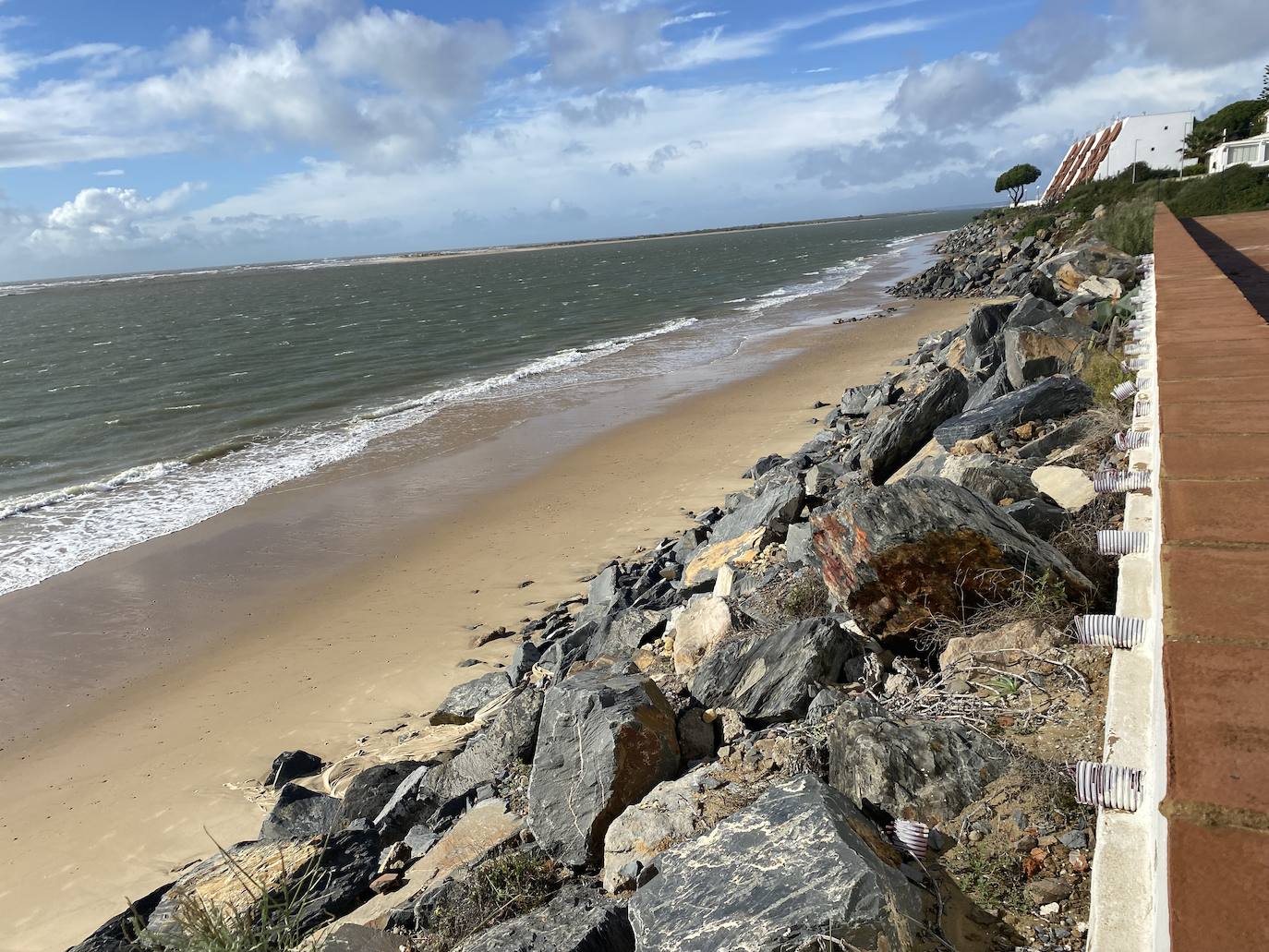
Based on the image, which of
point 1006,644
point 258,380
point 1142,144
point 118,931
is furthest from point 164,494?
point 1142,144

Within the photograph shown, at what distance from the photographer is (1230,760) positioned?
1.21 m

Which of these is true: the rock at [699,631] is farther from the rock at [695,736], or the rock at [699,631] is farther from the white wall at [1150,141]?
the white wall at [1150,141]

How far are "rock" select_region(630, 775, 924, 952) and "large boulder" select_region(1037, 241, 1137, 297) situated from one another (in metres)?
12.5

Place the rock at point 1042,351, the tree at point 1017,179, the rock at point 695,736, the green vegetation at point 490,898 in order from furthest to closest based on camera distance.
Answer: the tree at point 1017,179 < the rock at point 1042,351 < the rock at point 695,736 < the green vegetation at point 490,898

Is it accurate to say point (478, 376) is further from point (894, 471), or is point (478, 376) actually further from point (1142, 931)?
point (1142, 931)

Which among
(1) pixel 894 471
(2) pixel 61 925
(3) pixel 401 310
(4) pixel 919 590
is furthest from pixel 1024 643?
(3) pixel 401 310

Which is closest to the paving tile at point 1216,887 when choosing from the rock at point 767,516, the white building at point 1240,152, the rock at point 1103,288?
the rock at point 767,516

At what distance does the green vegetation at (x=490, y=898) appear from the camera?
370 cm

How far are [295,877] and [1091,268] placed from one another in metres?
16.2

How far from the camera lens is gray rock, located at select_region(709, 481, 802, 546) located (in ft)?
27.2

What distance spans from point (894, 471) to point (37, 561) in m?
14.0

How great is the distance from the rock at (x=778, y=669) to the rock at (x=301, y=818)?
2951mm

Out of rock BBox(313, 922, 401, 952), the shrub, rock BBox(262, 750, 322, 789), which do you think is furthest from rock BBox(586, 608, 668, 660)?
the shrub

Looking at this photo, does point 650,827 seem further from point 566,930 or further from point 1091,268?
point 1091,268
